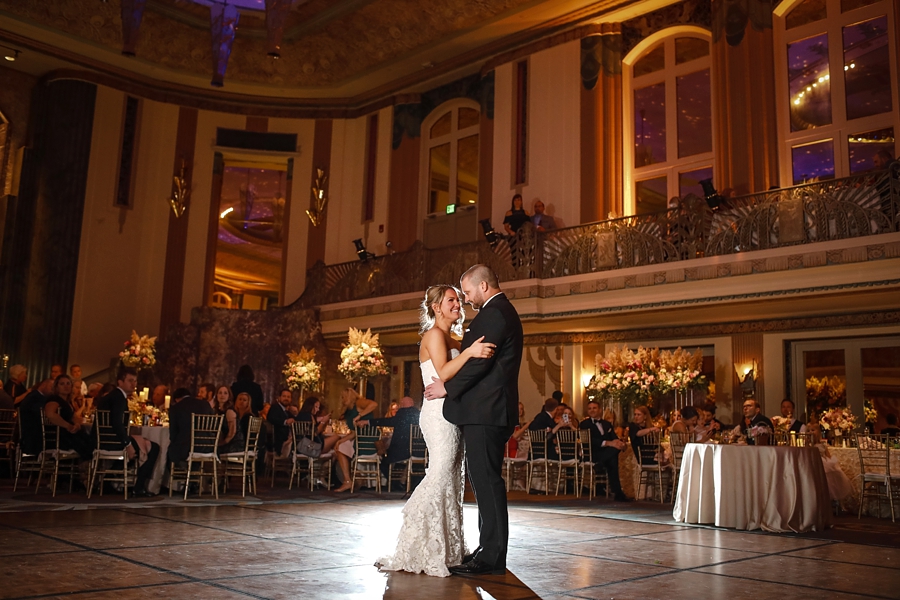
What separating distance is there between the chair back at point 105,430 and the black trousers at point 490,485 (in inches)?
200

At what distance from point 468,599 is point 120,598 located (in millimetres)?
1378

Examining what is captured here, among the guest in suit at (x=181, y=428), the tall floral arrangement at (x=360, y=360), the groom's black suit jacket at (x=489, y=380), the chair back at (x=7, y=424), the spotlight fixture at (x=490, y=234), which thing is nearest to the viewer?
the groom's black suit jacket at (x=489, y=380)

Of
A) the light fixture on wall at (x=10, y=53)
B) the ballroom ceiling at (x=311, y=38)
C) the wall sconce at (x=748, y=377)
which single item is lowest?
the wall sconce at (x=748, y=377)

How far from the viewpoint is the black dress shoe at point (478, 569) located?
380cm

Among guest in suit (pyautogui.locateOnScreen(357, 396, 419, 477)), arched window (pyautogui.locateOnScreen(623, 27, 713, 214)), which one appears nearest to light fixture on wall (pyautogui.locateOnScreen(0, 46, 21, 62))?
guest in suit (pyautogui.locateOnScreen(357, 396, 419, 477))

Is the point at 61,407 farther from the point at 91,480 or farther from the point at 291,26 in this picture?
the point at 291,26

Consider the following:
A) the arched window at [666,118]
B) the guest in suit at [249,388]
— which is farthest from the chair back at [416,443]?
the arched window at [666,118]

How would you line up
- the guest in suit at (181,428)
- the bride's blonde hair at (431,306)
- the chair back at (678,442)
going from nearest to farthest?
the bride's blonde hair at (431,306)
the guest in suit at (181,428)
the chair back at (678,442)

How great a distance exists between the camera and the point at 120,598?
3.13 meters

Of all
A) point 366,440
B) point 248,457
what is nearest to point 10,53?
point 248,457

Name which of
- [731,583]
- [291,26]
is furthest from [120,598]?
[291,26]

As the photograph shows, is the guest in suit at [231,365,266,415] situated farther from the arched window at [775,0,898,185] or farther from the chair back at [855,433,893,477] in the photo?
the arched window at [775,0,898,185]

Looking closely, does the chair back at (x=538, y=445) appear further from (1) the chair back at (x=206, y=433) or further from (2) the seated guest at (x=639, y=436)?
(1) the chair back at (x=206, y=433)

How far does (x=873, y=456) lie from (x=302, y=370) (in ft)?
27.7
